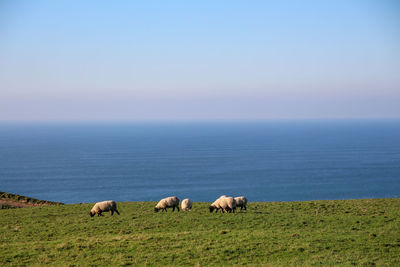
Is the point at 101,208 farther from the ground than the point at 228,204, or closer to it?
closer to it

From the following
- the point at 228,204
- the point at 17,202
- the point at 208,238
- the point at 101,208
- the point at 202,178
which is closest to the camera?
the point at 208,238

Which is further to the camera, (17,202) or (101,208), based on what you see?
(17,202)

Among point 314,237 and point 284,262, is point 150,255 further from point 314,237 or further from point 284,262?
point 314,237

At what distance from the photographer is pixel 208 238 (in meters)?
20.3

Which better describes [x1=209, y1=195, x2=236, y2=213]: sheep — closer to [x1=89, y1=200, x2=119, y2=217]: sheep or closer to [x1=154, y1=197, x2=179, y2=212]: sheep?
[x1=154, y1=197, x2=179, y2=212]: sheep

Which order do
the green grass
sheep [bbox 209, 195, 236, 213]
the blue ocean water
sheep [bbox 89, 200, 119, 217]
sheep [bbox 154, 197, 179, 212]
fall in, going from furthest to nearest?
the blue ocean water → sheep [bbox 154, 197, 179, 212] → sheep [bbox 89, 200, 119, 217] → sheep [bbox 209, 195, 236, 213] → the green grass

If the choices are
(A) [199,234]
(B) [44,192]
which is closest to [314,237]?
(A) [199,234]

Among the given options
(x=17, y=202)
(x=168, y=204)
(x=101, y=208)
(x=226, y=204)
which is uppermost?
(x=226, y=204)

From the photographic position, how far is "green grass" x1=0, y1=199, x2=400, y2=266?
17.2 metres

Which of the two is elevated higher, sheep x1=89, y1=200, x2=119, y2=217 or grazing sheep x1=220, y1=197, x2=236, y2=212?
grazing sheep x1=220, y1=197, x2=236, y2=212

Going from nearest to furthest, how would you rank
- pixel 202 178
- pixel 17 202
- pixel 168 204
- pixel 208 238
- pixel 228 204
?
pixel 208 238 < pixel 228 204 < pixel 168 204 < pixel 17 202 < pixel 202 178

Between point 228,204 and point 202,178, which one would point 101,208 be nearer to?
point 228,204

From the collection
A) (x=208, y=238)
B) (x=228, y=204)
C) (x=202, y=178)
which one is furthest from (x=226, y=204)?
(x=202, y=178)

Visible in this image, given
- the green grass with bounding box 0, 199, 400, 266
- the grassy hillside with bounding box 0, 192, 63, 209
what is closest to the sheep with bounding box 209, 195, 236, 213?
the green grass with bounding box 0, 199, 400, 266
